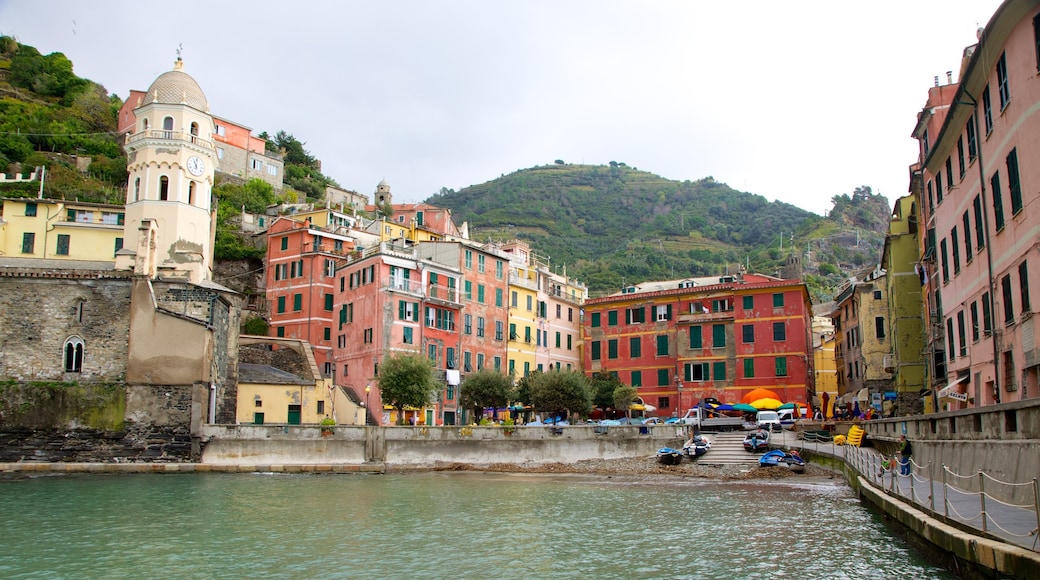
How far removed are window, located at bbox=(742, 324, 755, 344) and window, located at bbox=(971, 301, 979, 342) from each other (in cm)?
3297

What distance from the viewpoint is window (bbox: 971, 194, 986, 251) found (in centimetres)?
2342

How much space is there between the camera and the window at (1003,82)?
20006mm

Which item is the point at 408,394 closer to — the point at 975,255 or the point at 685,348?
the point at 685,348

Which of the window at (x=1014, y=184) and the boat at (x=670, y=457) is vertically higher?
the window at (x=1014, y=184)

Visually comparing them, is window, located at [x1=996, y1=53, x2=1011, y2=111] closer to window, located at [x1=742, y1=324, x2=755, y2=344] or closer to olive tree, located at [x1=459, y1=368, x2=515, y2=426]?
olive tree, located at [x1=459, y1=368, x2=515, y2=426]

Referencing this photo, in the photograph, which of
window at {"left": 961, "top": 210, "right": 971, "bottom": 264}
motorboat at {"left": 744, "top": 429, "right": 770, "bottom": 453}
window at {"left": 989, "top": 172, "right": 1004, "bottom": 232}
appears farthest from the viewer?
motorboat at {"left": 744, "top": 429, "right": 770, "bottom": 453}

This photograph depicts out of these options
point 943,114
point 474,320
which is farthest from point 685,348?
point 943,114

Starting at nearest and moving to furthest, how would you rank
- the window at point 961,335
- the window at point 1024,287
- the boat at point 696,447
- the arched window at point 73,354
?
the window at point 1024,287 < the window at point 961,335 < the arched window at point 73,354 < the boat at point 696,447

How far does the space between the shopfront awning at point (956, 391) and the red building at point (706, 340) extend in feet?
97.8

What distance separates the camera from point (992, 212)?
22000mm

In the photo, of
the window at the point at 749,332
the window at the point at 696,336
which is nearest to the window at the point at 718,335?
the window at the point at 696,336

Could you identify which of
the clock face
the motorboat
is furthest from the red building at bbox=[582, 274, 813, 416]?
the clock face

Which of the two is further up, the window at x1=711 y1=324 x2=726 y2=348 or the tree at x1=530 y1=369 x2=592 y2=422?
the window at x1=711 y1=324 x2=726 y2=348

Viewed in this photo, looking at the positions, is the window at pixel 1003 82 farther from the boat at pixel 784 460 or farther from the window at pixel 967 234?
the boat at pixel 784 460
